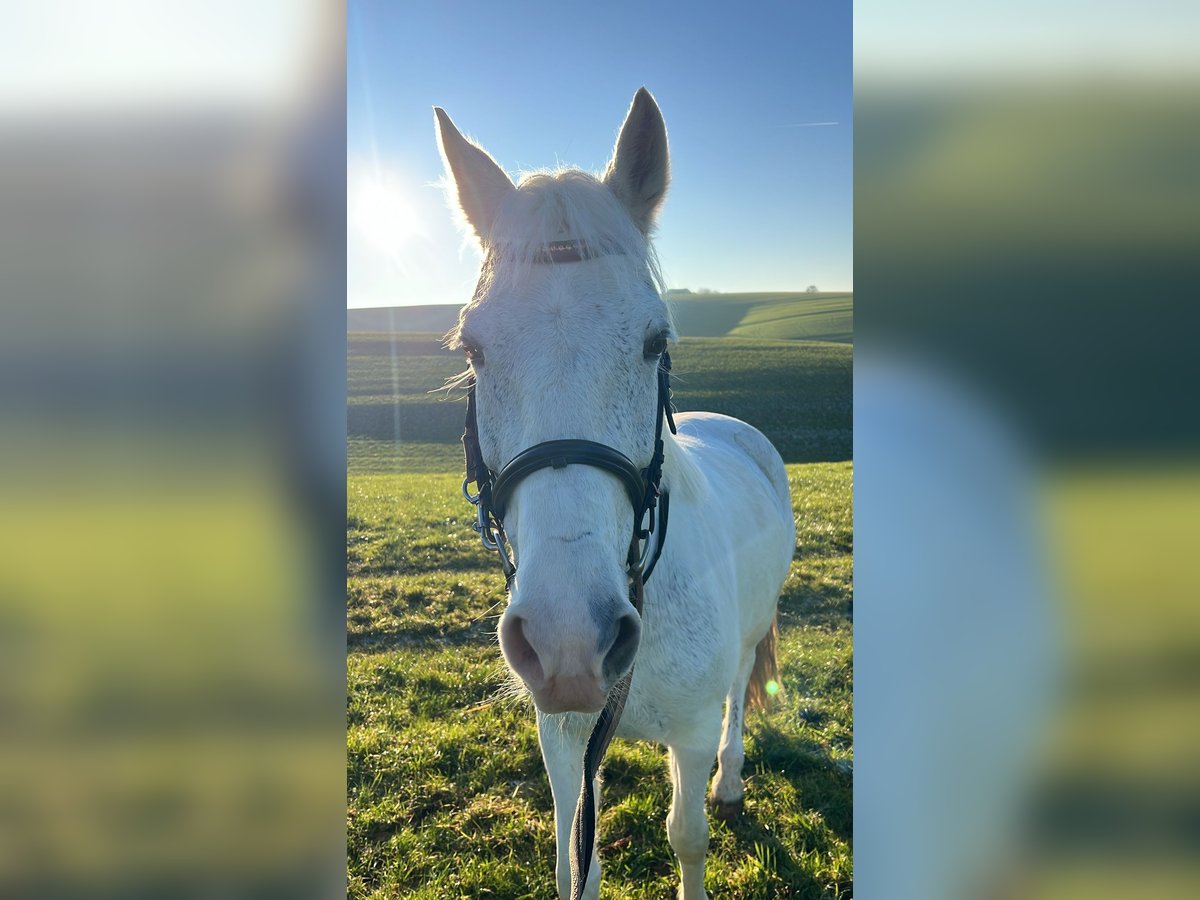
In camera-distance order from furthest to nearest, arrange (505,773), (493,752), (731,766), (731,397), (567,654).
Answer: (731,397)
(493,752)
(505,773)
(731,766)
(567,654)

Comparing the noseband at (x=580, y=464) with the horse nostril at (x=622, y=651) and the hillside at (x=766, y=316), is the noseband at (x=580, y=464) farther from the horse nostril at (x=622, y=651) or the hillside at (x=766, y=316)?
the hillside at (x=766, y=316)

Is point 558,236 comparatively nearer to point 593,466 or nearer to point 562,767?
point 593,466

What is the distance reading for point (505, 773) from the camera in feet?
11.7

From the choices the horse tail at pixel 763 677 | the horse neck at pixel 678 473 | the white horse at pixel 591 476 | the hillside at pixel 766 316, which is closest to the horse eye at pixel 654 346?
the white horse at pixel 591 476

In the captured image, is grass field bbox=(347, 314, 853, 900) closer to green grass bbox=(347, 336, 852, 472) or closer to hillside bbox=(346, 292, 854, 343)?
green grass bbox=(347, 336, 852, 472)

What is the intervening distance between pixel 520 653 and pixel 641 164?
151cm

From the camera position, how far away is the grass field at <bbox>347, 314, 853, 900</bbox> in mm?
2877

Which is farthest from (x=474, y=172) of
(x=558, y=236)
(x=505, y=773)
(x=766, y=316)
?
(x=766, y=316)

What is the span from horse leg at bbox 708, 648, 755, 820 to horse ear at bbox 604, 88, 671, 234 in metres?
2.57

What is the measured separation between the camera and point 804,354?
1345 cm

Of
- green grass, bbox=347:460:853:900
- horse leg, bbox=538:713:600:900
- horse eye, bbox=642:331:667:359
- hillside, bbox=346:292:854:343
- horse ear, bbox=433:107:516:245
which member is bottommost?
green grass, bbox=347:460:853:900

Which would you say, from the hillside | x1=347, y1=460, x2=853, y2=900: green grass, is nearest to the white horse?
x1=347, y1=460, x2=853, y2=900: green grass
